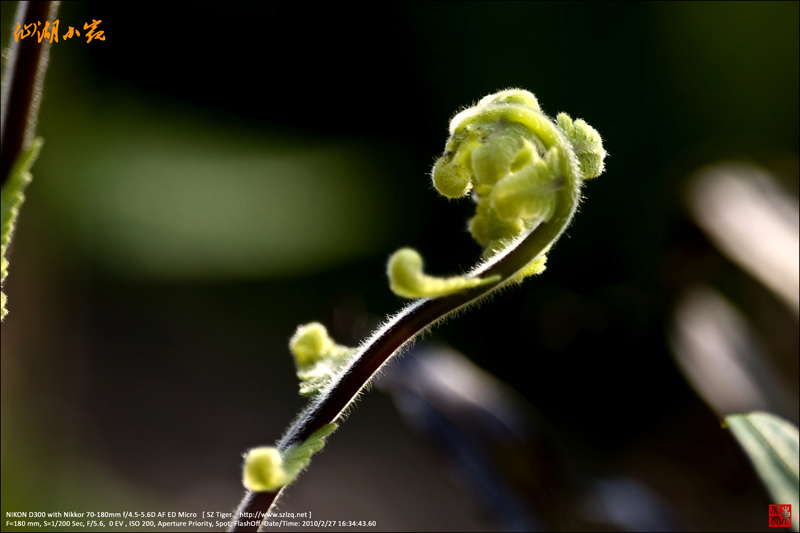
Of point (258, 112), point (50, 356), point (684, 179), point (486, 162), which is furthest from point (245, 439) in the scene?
point (486, 162)

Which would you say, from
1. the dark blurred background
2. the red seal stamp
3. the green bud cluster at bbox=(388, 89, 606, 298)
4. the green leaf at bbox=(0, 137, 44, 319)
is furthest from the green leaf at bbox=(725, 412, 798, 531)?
the dark blurred background

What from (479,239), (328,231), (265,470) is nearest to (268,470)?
(265,470)

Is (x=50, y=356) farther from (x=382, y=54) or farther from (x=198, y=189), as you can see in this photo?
(x=382, y=54)

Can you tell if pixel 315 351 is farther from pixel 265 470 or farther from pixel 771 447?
pixel 771 447

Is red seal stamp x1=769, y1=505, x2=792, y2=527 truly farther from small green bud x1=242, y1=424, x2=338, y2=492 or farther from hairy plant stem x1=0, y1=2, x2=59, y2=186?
hairy plant stem x1=0, y1=2, x2=59, y2=186

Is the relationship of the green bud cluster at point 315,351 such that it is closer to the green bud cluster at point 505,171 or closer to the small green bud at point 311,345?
the small green bud at point 311,345

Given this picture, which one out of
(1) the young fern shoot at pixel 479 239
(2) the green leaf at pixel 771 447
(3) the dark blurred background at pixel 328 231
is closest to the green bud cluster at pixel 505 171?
(1) the young fern shoot at pixel 479 239

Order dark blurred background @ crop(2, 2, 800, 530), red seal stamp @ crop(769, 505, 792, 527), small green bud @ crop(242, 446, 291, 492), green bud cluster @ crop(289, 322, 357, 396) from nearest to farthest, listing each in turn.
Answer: small green bud @ crop(242, 446, 291, 492) → green bud cluster @ crop(289, 322, 357, 396) → red seal stamp @ crop(769, 505, 792, 527) → dark blurred background @ crop(2, 2, 800, 530)

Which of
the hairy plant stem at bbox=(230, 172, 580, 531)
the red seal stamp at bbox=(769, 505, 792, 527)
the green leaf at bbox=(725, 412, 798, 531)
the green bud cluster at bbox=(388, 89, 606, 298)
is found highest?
the green bud cluster at bbox=(388, 89, 606, 298)
